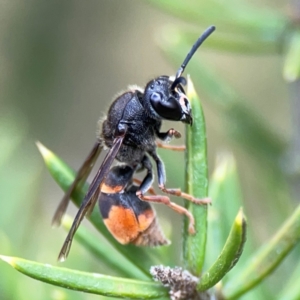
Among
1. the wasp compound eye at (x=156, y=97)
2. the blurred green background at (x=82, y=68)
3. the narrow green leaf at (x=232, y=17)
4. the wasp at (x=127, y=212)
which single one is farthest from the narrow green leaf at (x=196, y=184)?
the blurred green background at (x=82, y=68)

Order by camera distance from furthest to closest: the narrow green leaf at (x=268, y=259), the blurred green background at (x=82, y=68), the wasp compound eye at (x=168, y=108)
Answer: the blurred green background at (x=82, y=68) → the wasp compound eye at (x=168, y=108) → the narrow green leaf at (x=268, y=259)

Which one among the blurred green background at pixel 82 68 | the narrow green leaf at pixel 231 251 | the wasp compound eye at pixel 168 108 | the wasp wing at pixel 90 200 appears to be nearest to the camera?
the narrow green leaf at pixel 231 251

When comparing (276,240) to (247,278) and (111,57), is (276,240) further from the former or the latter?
(111,57)

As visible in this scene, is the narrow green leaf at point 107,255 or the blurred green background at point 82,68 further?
the blurred green background at point 82,68

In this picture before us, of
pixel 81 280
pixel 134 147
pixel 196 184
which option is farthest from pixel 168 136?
pixel 81 280

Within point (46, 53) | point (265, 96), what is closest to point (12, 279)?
point (265, 96)

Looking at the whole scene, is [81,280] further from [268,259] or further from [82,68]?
[82,68]

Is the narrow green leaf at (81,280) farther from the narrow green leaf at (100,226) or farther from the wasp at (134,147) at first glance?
the wasp at (134,147)

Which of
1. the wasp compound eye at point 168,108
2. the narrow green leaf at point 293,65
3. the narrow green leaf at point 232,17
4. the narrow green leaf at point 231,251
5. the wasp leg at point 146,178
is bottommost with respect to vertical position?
the wasp leg at point 146,178
